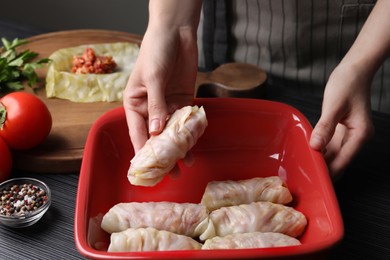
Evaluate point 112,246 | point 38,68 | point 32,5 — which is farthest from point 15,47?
point 32,5

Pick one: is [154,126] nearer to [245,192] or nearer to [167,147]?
[167,147]

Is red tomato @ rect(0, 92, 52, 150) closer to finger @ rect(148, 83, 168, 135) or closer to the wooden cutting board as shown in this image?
the wooden cutting board

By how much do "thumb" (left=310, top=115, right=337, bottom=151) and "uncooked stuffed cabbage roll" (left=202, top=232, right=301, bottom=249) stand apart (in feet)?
0.92

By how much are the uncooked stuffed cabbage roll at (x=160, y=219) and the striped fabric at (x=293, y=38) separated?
900mm

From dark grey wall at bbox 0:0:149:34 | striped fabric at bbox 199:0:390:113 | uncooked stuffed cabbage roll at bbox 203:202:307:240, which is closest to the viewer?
uncooked stuffed cabbage roll at bbox 203:202:307:240

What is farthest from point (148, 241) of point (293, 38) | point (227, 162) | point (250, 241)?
point (293, 38)

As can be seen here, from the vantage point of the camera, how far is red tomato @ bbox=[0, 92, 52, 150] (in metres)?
1.84

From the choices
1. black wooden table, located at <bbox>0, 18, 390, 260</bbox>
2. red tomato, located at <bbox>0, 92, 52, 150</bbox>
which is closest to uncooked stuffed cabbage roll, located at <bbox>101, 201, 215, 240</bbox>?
black wooden table, located at <bbox>0, 18, 390, 260</bbox>

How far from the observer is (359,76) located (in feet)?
5.68

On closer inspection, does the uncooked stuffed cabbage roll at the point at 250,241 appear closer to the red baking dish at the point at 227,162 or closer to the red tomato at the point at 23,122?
the red baking dish at the point at 227,162

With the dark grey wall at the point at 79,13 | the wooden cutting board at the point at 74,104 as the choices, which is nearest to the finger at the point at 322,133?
the wooden cutting board at the point at 74,104

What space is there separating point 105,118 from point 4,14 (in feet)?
8.24

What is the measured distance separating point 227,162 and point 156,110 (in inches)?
12.0

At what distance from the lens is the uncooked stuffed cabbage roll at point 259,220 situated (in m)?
1.53
